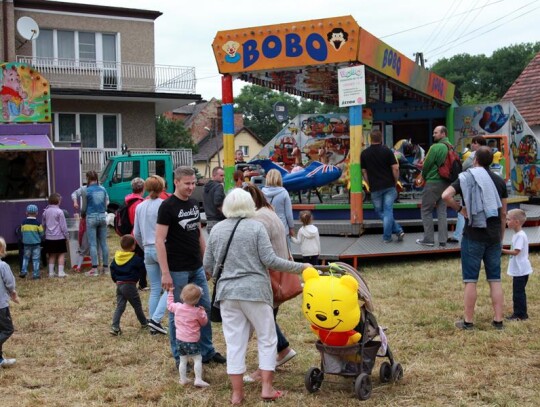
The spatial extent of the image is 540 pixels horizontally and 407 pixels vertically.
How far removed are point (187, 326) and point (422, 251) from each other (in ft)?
20.8

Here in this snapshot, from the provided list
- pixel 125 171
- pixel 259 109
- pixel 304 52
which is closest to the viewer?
pixel 304 52

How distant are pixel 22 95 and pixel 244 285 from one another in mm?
9836

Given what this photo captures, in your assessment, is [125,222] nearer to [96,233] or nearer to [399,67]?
[96,233]

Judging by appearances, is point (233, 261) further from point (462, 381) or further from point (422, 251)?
point (422, 251)

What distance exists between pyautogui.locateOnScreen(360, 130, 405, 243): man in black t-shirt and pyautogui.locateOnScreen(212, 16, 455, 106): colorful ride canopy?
1532 millimetres

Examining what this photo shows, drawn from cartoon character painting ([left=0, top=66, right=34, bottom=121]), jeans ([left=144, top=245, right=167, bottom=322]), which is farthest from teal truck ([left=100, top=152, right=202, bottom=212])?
jeans ([left=144, top=245, right=167, bottom=322])

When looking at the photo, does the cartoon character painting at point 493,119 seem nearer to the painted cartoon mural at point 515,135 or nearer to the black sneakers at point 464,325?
the painted cartoon mural at point 515,135

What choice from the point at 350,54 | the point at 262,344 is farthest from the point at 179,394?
the point at 350,54

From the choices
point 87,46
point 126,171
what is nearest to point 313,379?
point 126,171

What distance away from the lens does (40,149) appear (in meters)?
12.0

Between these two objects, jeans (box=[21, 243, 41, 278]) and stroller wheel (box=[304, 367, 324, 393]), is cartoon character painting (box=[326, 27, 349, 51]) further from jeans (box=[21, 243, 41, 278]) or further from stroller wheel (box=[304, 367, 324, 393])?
stroller wheel (box=[304, 367, 324, 393])

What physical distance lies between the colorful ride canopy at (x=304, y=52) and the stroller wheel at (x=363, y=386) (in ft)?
23.6

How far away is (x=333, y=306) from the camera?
185 inches

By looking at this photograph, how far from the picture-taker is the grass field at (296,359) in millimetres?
5133
